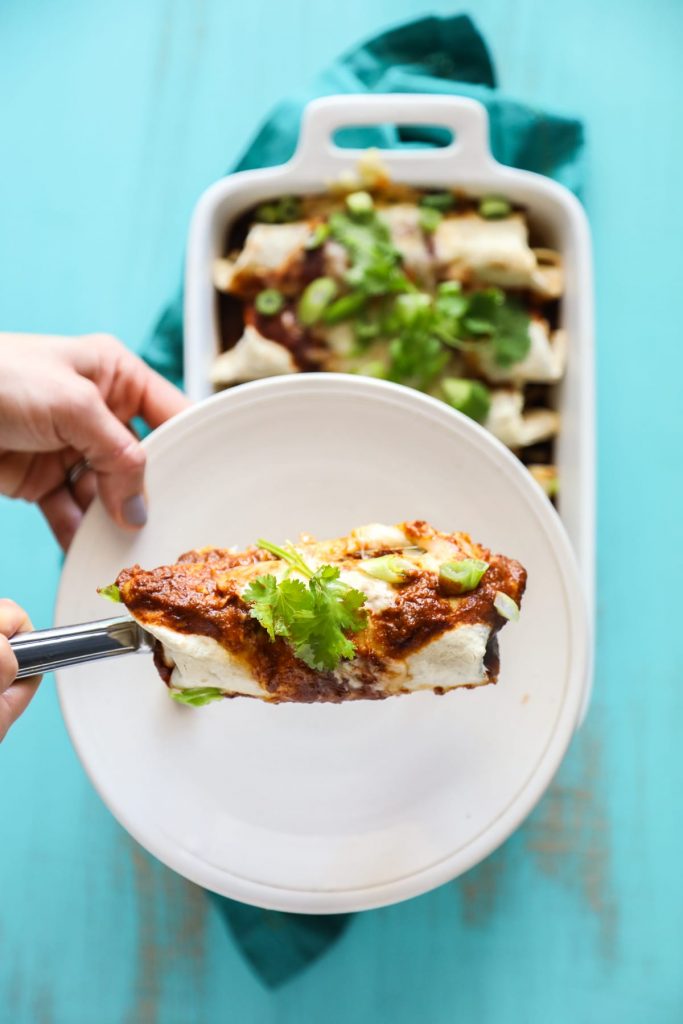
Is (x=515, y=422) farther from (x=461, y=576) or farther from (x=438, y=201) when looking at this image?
(x=461, y=576)

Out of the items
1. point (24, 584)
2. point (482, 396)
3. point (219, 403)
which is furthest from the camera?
point (24, 584)

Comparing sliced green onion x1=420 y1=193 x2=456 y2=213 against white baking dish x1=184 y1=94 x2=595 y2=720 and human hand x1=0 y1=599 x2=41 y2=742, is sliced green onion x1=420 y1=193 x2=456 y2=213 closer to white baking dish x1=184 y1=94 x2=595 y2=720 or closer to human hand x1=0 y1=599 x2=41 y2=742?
white baking dish x1=184 y1=94 x2=595 y2=720

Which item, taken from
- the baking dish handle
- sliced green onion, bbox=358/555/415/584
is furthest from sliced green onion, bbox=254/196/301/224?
sliced green onion, bbox=358/555/415/584

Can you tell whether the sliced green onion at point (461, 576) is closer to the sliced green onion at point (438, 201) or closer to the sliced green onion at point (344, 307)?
the sliced green onion at point (344, 307)

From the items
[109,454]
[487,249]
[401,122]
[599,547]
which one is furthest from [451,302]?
[109,454]

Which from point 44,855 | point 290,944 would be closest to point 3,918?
point 44,855

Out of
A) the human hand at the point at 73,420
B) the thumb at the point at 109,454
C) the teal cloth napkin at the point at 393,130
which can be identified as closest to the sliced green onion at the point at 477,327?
the teal cloth napkin at the point at 393,130

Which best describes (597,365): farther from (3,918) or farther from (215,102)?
(3,918)
